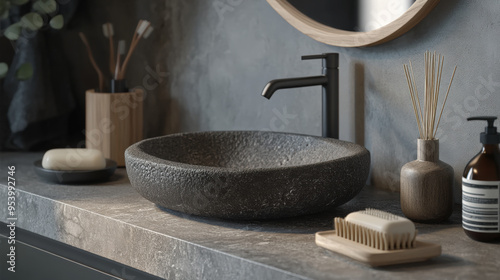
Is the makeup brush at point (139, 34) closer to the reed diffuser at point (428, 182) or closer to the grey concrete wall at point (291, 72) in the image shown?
the grey concrete wall at point (291, 72)

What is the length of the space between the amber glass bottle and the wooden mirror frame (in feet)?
1.02

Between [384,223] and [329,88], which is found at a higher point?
[329,88]

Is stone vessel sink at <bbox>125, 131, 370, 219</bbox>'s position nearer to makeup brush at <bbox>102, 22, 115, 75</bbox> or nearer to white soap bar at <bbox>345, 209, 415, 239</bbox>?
white soap bar at <bbox>345, 209, 415, 239</bbox>

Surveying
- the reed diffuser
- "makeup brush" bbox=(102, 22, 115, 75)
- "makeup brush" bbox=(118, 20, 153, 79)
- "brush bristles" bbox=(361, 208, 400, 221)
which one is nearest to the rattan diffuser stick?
the reed diffuser

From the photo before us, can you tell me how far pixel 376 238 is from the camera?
0.97 meters

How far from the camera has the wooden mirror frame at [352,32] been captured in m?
1.29

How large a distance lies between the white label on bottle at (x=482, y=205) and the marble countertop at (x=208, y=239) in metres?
0.03

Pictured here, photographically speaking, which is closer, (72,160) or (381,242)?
(381,242)

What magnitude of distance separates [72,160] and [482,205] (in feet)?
2.87

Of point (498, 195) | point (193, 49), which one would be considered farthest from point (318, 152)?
point (193, 49)

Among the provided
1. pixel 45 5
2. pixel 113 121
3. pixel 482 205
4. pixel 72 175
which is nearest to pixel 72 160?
pixel 72 175

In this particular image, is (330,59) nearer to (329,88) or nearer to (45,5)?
(329,88)

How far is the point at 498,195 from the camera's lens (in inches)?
40.6

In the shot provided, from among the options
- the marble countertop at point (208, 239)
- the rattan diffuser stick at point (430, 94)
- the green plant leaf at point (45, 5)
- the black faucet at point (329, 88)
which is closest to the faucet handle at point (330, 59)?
the black faucet at point (329, 88)
